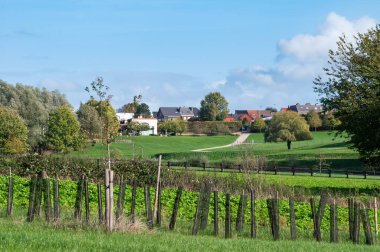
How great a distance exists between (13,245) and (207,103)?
168 meters

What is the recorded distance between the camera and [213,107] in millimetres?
172000

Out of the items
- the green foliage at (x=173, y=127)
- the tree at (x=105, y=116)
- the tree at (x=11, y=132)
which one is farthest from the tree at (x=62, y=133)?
the green foliage at (x=173, y=127)

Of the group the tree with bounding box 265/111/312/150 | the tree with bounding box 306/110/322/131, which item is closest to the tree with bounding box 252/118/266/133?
the tree with bounding box 306/110/322/131

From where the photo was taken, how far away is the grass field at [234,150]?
242 feet

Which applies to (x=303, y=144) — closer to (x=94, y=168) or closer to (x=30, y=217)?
(x=94, y=168)

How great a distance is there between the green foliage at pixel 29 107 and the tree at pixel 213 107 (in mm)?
88430

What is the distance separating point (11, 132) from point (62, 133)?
7.89 meters

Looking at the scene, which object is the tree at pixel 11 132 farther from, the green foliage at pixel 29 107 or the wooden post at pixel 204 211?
the wooden post at pixel 204 211

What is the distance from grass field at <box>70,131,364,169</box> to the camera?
242 ft

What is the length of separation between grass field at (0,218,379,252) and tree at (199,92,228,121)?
511ft

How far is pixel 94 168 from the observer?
38.5 m

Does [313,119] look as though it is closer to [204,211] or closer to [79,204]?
[204,211]

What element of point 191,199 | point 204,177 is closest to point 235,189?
point 204,177

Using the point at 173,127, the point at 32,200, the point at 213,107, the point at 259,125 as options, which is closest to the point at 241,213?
the point at 32,200
